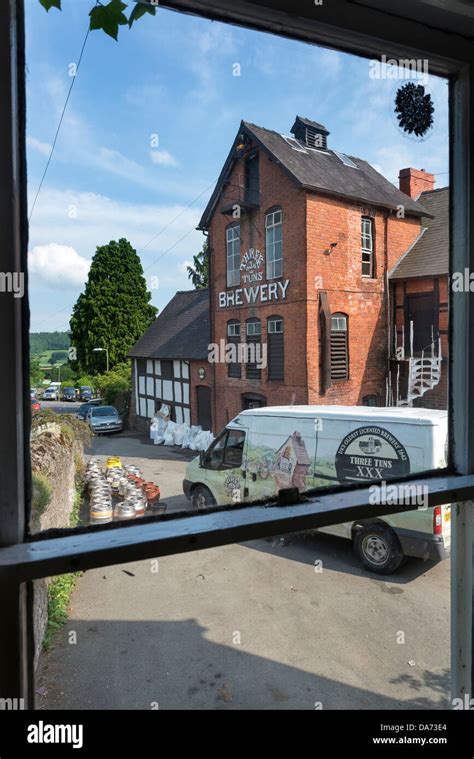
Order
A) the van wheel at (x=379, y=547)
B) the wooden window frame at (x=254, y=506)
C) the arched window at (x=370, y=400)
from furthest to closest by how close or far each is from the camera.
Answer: the van wheel at (x=379, y=547) → the arched window at (x=370, y=400) → the wooden window frame at (x=254, y=506)

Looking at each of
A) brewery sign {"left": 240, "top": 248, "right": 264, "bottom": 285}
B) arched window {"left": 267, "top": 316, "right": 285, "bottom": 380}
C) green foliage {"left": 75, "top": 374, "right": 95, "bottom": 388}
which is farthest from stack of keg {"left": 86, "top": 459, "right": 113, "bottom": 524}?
brewery sign {"left": 240, "top": 248, "right": 264, "bottom": 285}

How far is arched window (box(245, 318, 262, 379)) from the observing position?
125 cm

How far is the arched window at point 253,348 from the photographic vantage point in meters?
1.25

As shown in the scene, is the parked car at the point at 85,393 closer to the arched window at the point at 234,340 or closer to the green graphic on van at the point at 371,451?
the arched window at the point at 234,340

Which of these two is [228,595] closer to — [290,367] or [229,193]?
[290,367]

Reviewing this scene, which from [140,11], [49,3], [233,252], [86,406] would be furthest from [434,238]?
[86,406]

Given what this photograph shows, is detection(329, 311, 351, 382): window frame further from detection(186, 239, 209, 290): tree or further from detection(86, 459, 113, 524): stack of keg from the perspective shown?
detection(86, 459, 113, 524): stack of keg

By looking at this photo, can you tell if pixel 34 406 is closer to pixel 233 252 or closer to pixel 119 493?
pixel 119 493

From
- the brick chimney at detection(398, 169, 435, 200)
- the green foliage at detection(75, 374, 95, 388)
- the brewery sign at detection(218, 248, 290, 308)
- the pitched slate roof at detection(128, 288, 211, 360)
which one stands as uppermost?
the brick chimney at detection(398, 169, 435, 200)

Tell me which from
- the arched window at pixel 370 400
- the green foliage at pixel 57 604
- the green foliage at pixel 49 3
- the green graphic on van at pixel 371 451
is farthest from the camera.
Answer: the green foliage at pixel 57 604

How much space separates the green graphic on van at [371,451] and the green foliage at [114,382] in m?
0.75

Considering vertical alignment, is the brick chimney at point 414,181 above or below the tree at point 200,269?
above

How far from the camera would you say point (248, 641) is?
Result: 2818 mm

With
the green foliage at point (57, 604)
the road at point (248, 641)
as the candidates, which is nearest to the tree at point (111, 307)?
the road at point (248, 641)
